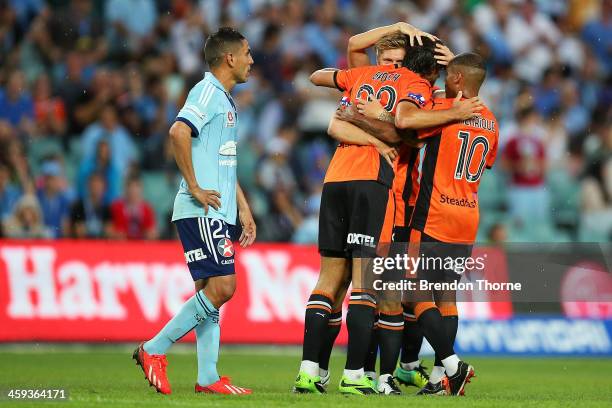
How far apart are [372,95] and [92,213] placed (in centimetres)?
744

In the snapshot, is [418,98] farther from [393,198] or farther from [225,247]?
[225,247]

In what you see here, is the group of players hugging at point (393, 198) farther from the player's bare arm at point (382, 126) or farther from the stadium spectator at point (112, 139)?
the stadium spectator at point (112, 139)

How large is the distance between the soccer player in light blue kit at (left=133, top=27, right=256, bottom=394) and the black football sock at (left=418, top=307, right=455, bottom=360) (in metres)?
1.36

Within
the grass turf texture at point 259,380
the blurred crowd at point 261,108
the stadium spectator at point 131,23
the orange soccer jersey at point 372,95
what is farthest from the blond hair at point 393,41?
the stadium spectator at point 131,23

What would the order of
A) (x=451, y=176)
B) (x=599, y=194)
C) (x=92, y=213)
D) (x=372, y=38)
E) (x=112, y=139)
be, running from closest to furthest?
(x=451, y=176)
(x=372, y=38)
(x=92, y=213)
(x=112, y=139)
(x=599, y=194)

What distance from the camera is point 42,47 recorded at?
56.4 feet

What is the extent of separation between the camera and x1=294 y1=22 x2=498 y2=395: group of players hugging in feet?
26.2

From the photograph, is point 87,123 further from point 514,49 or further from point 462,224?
point 462,224

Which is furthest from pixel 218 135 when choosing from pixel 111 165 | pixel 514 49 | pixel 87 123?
pixel 514 49

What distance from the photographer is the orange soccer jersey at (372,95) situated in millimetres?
8125

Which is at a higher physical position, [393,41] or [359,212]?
[393,41]

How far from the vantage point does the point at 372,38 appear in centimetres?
839

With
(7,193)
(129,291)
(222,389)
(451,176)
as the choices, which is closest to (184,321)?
(222,389)

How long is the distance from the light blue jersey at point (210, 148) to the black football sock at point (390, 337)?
1.31m
